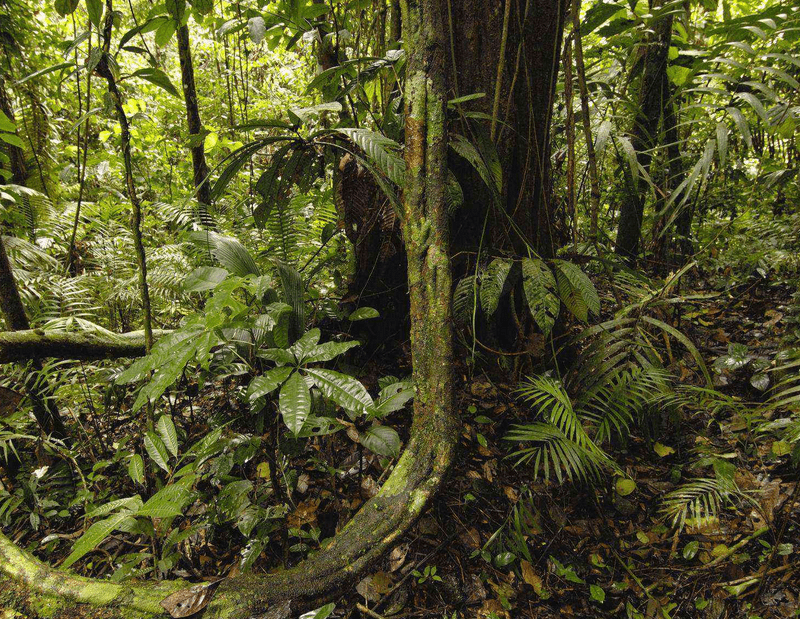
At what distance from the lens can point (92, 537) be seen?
125cm

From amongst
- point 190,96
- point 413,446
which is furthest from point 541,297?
point 190,96

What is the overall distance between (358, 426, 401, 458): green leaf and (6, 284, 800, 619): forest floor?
0.29 m

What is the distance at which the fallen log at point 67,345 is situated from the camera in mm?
1927

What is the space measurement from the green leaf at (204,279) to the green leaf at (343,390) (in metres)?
0.53

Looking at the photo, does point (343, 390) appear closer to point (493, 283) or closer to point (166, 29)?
point (493, 283)

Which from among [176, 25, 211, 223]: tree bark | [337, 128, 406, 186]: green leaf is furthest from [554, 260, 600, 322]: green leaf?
[176, 25, 211, 223]: tree bark

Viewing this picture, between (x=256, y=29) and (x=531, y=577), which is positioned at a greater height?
(x=256, y=29)


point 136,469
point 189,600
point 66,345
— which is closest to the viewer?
point 189,600

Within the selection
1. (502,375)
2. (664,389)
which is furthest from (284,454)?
(664,389)

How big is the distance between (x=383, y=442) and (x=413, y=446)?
198mm

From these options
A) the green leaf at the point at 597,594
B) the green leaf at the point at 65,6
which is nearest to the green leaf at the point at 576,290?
the green leaf at the point at 597,594

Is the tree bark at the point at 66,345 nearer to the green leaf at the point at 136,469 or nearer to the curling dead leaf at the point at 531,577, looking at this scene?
the green leaf at the point at 136,469

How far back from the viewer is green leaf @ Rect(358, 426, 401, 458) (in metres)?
1.50

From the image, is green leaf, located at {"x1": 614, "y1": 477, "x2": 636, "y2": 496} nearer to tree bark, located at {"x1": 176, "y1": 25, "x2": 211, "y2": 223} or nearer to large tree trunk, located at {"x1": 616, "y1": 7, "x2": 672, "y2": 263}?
large tree trunk, located at {"x1": 616, "y1": 7, "x2": 672, "y2": 263}
